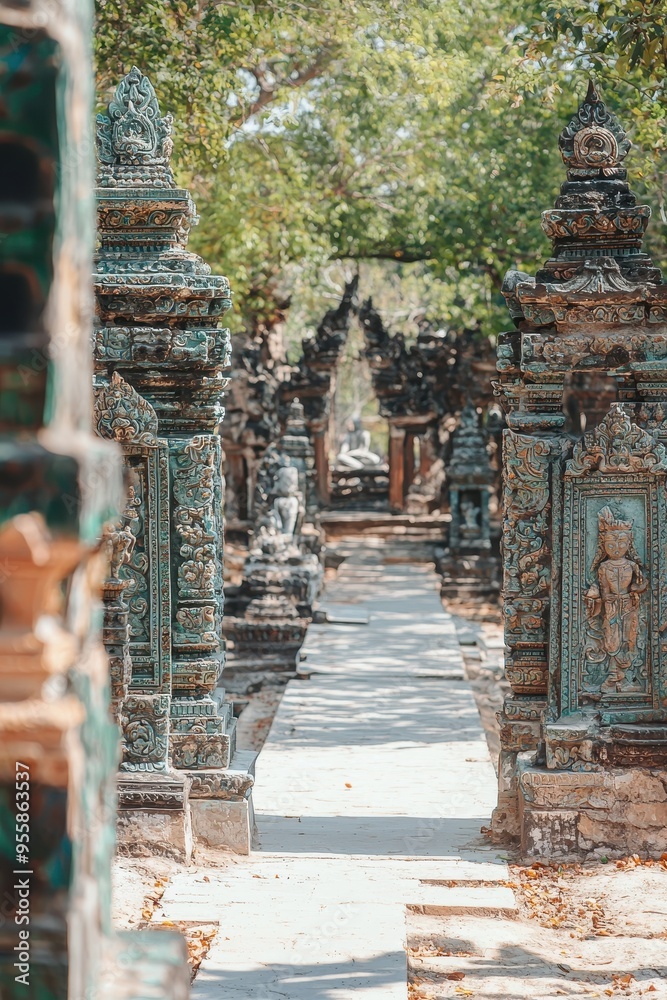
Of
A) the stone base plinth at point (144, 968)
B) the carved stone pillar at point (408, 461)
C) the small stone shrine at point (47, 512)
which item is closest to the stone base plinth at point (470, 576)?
the carved stone pillar at point (408, 461)

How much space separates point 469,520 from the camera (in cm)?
1925

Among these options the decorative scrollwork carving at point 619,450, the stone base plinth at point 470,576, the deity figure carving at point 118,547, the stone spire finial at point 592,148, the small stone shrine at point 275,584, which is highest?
the stone spire finial at point 592,148

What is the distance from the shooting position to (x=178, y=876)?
5.32 meters

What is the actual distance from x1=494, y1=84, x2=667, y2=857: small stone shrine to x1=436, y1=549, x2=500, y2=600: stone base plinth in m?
12.5

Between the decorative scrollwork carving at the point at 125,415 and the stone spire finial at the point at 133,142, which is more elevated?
the stone spire finial at the point at 133,142

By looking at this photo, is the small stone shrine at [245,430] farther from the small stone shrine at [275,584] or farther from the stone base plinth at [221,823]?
the stone base plinth at [221,823]

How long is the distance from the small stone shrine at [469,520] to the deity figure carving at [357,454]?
11.2m

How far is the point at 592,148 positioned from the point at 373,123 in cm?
1270

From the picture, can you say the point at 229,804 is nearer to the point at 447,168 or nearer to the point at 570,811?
the point at 570,811

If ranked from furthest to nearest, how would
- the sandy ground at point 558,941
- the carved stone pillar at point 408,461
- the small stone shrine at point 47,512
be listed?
the carved stone pillar at point 408,461
the sandy ground at point 558,941
the small stone shrine at point 47,512

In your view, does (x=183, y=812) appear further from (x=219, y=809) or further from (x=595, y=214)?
(x=595, y=214)

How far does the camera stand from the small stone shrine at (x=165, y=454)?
18.5ft

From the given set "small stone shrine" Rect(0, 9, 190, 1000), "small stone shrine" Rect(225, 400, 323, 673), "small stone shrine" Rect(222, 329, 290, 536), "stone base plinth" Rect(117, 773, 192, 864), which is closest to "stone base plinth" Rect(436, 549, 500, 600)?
"small stone shrine" Rect(225, 400, 323, 673)

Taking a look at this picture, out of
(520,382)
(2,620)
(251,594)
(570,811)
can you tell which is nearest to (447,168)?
(251,594)
